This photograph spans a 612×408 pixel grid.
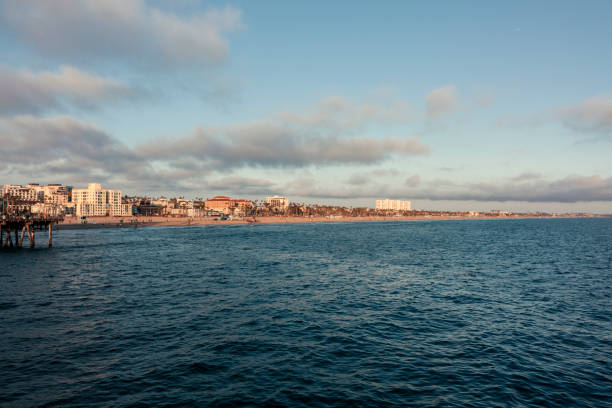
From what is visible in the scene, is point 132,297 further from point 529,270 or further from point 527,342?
point 529,270

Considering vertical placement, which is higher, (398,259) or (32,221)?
(32,221)

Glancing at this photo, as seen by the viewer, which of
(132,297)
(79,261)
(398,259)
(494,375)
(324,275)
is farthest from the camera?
(398,259)

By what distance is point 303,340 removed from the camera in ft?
67.0

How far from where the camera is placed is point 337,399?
45.6 feet

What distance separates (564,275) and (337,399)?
43.5 m

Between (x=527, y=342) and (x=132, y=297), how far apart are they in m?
30.3

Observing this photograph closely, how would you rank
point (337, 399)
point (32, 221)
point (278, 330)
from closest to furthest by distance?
Result: point (337, 399)
point (278, 330)
point (32, 221)

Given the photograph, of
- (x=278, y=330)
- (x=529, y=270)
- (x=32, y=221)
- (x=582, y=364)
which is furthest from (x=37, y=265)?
(x=529, y=270)

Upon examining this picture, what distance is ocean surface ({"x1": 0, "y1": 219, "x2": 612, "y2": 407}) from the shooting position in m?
14.5

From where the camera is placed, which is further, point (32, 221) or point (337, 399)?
point (32, 221)

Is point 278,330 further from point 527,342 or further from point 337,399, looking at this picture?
point 527,342

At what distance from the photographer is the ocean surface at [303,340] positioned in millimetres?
14500

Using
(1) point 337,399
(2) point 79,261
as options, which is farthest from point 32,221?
(1) point 337,399

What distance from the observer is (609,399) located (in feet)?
47.0
